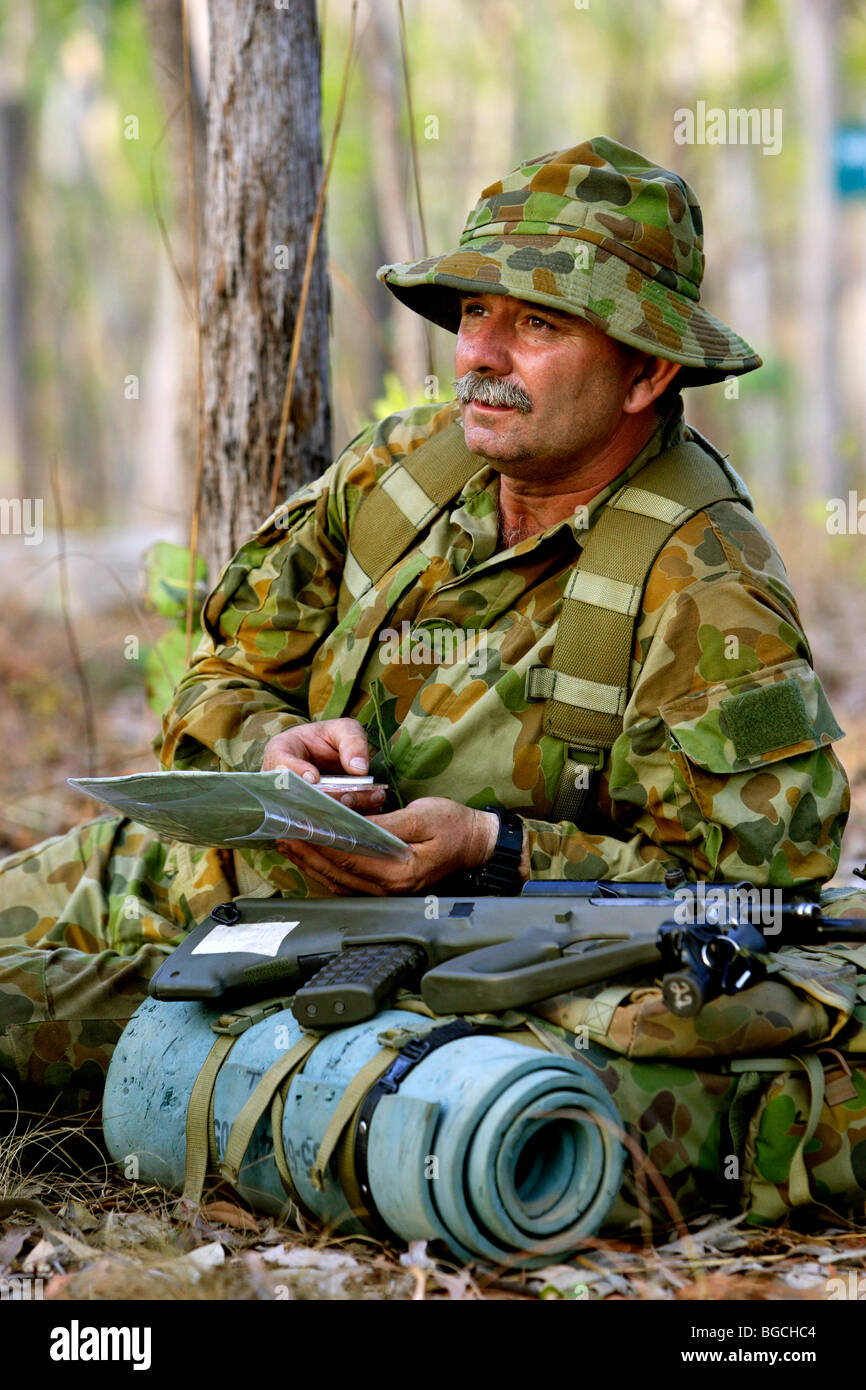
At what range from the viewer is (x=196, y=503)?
4.55 metres

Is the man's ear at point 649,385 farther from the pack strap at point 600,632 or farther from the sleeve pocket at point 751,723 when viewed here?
the sleeve pocket at point 751,723

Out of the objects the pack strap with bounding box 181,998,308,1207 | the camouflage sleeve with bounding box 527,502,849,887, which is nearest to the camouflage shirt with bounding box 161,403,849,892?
the camouflage sleeve with bounding box 527,502,849,887

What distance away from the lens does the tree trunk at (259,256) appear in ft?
14.8

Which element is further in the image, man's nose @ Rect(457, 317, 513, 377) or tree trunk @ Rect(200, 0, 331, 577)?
tree trunk @ Rect(200, 0, 331, 577)

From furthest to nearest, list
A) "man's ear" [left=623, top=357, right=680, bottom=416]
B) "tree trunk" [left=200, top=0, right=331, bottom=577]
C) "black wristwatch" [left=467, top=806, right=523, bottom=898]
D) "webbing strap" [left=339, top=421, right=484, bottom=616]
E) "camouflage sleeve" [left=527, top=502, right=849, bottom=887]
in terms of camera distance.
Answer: "tree trunk" [left=200, top=0, right=331, bottom=577] → "webbing strap" [left=339, top=421, right=484, bottom=616] → "man's ear" [left=623, top=357, right=680, bottom=416] → "black wristwatch" [left=467, top=806, right=523, bottom=898] → "camouflage sleeve" [left=527, top=502, right=849, bottom=887]

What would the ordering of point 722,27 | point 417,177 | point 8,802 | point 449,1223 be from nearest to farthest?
point 449,1223
point 417,177
point 8,802
point 722,27

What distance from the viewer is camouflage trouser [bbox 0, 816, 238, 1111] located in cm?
332

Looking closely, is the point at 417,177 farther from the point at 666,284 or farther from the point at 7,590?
the point at 7,590

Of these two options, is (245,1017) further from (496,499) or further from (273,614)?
(496,499)

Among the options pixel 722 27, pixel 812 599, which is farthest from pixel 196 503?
pixel 722 27

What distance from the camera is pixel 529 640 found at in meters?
3.45

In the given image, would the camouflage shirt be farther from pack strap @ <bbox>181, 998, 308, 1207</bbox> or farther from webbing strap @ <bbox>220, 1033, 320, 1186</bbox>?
webbing strap @ <bbox>220, 1033, 320, 1186</bbox>

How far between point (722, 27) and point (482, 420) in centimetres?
2447

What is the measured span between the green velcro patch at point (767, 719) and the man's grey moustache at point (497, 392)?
0.81m
